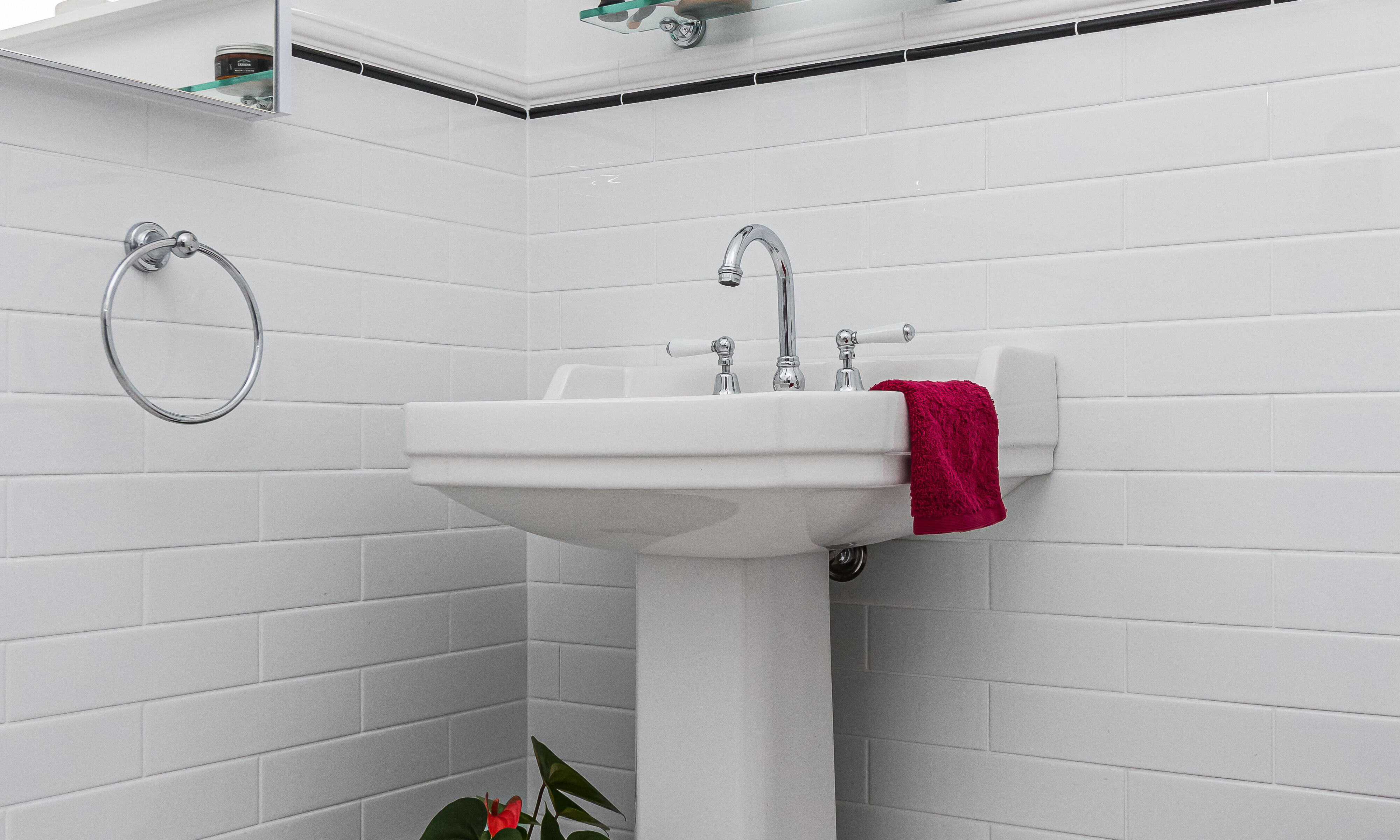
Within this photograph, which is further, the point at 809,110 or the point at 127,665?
the point at 809,110

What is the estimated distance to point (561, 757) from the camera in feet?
→ 6.70

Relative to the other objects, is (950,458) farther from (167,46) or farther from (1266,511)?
→ (167,46)

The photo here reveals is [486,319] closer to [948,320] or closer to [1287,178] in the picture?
[948,320]

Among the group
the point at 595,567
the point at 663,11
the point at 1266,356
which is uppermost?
the point at 663,11

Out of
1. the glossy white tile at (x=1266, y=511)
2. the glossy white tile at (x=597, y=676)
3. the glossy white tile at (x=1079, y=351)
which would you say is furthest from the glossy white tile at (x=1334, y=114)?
the glossy white tile at (x=597, y=676)

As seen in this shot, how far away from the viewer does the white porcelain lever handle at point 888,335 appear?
1.52 meters

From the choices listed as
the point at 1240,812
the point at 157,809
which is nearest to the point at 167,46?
the point at 157,809

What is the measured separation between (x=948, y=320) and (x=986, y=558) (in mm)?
354

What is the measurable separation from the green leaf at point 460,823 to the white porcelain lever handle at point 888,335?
2.68ft

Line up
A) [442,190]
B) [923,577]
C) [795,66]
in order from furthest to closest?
[442,190], [795,66], [923,577]

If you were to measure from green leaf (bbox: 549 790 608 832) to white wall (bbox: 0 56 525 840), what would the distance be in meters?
0.38

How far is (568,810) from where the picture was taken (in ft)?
5.16

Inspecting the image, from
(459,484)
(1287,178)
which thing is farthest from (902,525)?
(1287,178)

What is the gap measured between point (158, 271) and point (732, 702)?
3.06ft
